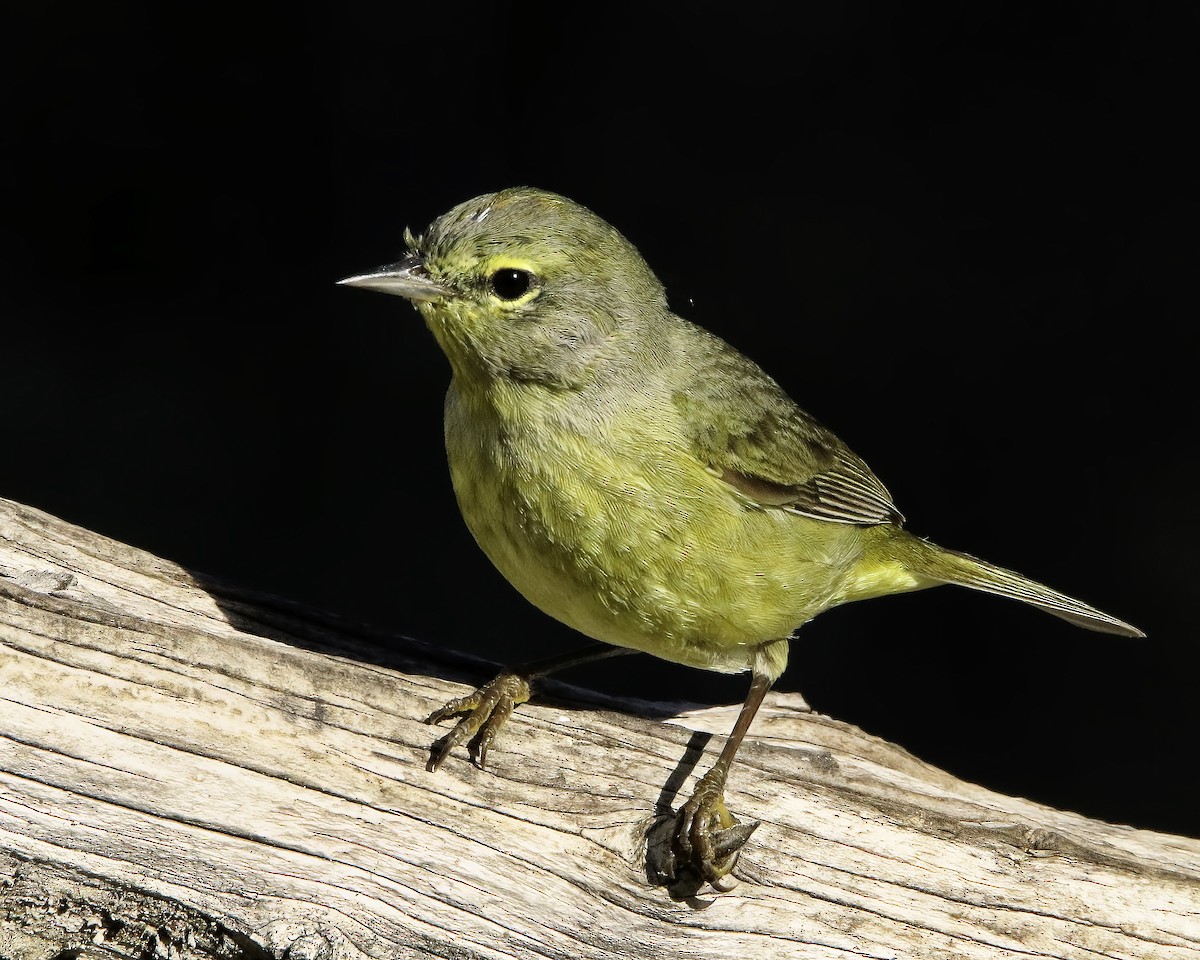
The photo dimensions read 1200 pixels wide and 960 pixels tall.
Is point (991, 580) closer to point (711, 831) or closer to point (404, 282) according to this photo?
point (711, 831)

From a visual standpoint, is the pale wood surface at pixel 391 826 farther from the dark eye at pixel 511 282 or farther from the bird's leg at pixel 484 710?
the dark eye at pixel 511 282

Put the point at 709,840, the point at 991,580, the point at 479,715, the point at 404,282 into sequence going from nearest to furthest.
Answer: the point at 709,840 → the point at 404,282 → the point at 479,715 → the point at 991,580

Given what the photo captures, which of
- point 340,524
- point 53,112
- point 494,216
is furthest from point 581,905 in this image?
point 53,112

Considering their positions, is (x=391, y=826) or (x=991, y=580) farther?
(x=991, y=580)

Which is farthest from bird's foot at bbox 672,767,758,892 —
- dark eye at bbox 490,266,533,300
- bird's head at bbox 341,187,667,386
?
dark eye at bbox 490,266,533,300

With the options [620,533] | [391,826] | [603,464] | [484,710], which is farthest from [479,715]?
[603,464]

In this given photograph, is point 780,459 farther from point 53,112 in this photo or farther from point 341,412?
point 53,112

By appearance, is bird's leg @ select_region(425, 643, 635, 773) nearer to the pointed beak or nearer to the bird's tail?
the pointed beak
